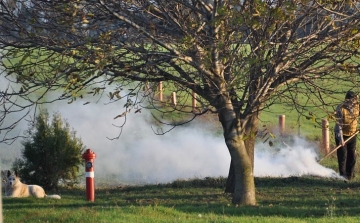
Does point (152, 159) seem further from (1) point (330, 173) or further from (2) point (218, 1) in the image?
(2) point (218, 1)

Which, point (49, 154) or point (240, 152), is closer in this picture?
point (240, 152)

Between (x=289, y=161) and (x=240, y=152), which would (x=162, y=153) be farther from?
(x=240, y=152)

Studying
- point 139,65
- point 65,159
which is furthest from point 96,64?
point 65,159

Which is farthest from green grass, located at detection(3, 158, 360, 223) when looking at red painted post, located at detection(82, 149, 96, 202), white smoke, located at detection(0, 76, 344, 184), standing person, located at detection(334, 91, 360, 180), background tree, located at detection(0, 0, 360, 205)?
white smoke, located at detection(0, 76, 344, 184)

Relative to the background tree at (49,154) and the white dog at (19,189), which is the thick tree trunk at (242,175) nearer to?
the white dog at (19,189)

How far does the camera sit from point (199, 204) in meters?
11.0

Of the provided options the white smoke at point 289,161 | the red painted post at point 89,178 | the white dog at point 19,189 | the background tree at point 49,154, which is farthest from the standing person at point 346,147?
the white dog at point 19,189

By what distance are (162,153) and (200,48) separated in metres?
13.5

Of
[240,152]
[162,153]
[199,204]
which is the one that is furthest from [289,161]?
[240,152]

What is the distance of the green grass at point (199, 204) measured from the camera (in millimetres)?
9062

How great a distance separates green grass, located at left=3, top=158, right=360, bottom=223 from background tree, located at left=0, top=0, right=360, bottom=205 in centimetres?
98

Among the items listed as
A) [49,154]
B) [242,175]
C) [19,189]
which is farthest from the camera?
[49,154]

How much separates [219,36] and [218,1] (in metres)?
0.47

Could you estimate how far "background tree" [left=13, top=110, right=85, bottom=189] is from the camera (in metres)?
14.4
